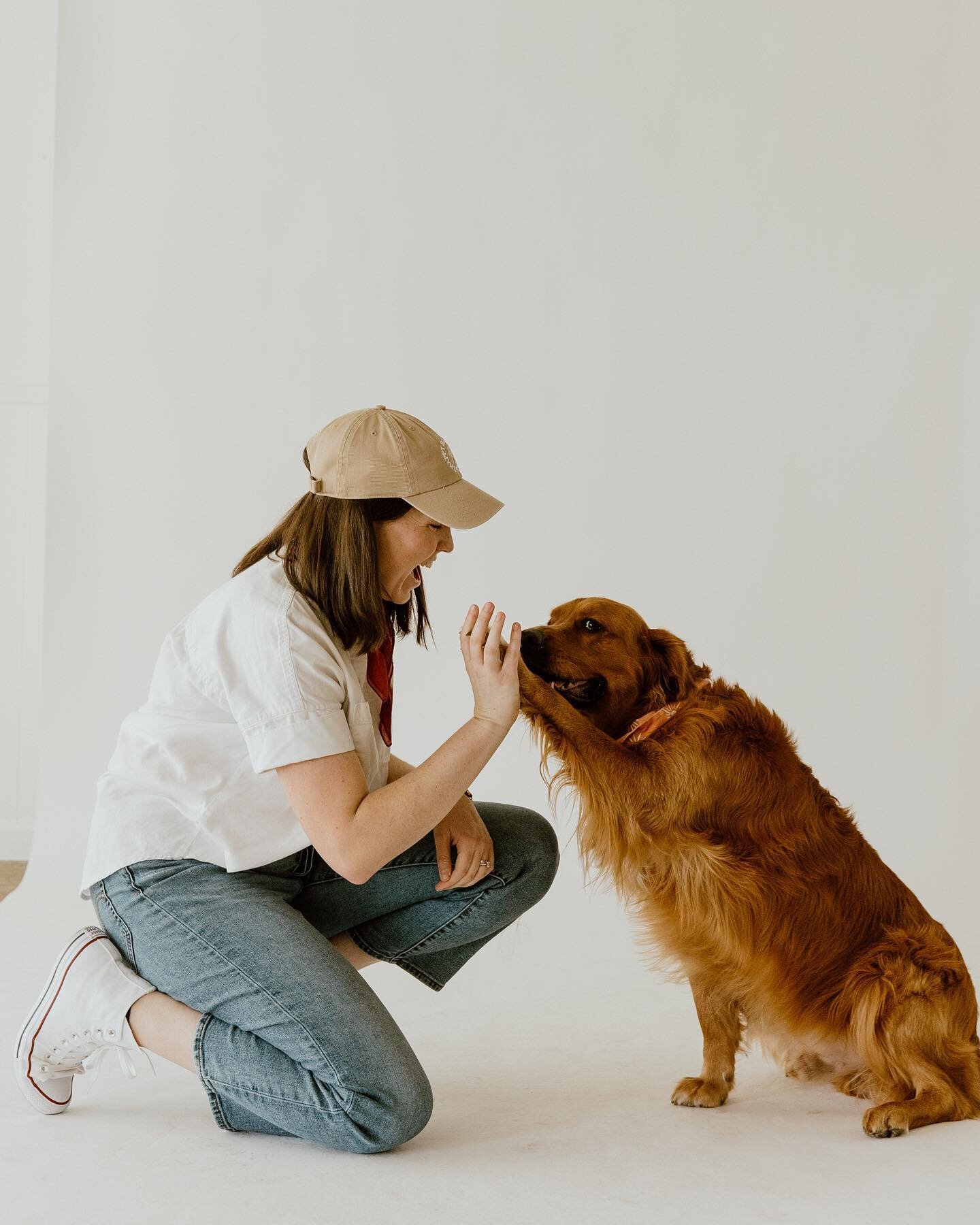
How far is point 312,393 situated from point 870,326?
6.00 feet

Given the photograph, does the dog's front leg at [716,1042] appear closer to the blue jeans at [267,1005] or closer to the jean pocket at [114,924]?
the blue jeans at [267,1005]

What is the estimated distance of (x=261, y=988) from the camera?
6.49 ft

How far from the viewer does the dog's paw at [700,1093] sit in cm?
233

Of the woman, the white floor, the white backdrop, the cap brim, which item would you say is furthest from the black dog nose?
the white backdrop

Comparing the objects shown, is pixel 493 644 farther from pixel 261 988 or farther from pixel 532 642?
pixel 261 988

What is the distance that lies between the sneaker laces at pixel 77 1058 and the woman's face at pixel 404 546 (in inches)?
35.7

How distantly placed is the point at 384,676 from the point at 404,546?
29cm

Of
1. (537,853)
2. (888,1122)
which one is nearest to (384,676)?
(537,853)

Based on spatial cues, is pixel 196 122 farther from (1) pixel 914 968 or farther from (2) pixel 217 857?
(1) pixel 914 968

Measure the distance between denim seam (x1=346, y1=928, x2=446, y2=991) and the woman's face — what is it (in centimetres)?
68

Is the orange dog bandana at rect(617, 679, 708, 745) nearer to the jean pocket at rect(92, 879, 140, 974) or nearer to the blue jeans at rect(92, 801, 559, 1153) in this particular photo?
the blue jeans at rect(92, 801, 559, 1153)

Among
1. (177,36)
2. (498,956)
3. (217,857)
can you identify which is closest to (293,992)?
(217,857)

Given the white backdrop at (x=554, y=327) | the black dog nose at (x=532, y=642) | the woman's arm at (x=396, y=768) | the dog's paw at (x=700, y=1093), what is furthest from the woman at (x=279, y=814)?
the white backdrop at (x=554, y=327)

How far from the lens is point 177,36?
4.02 meters
